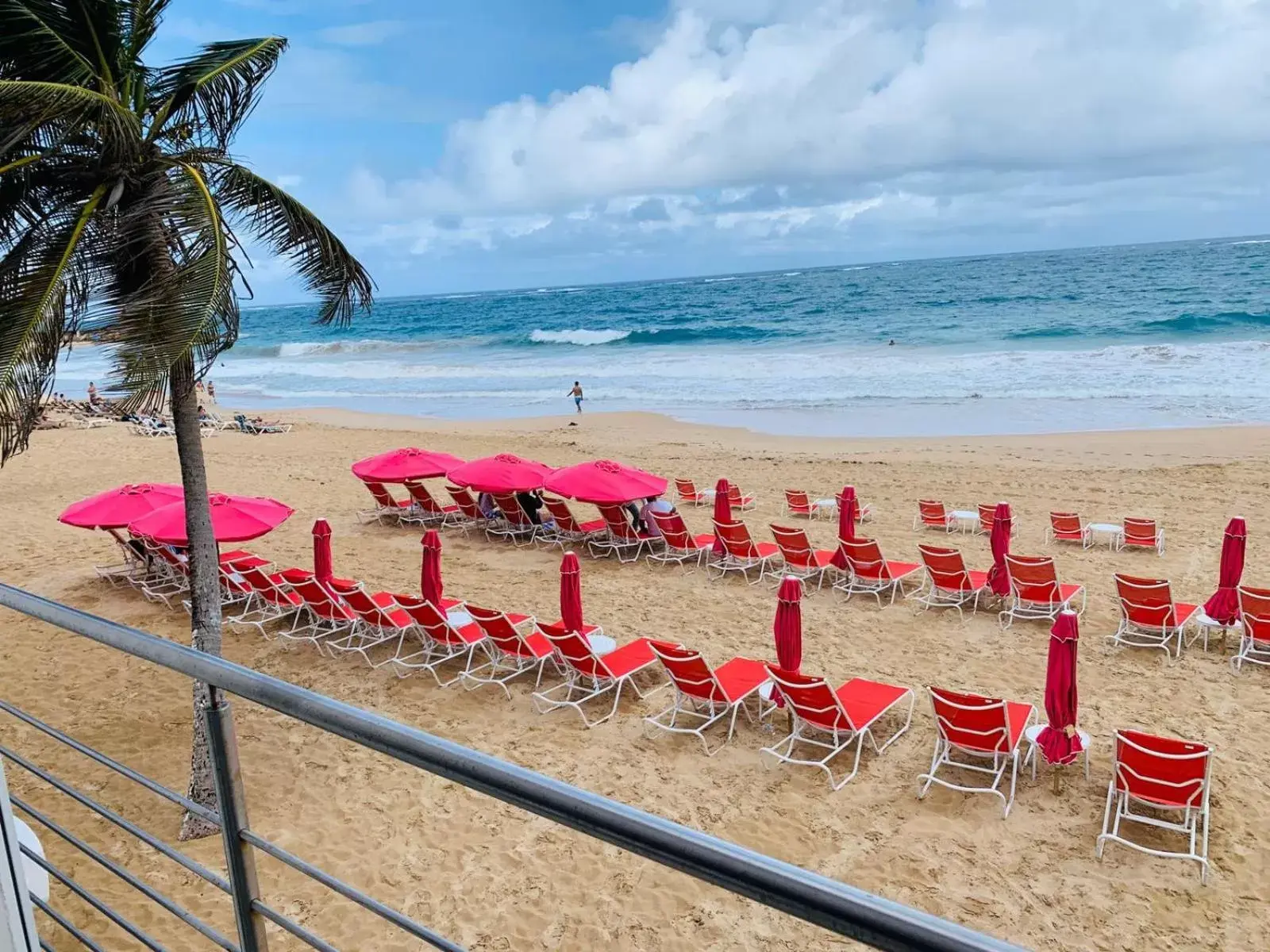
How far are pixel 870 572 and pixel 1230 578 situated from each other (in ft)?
10.8

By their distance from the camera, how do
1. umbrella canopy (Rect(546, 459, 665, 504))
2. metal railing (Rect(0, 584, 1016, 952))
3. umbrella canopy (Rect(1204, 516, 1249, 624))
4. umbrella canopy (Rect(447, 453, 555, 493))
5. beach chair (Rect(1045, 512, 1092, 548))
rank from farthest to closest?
umbrella canopy (Rect(447, 453, 555, 493)), beach chair (Rect(1045, 512, 1092, 548)), umbrella canopy (Rect(546, 459, 665, 504)), umbrella canopy (Rect(1204, 516, 1249, 624)), metal railing (Rect(0, 584, 1016, 952))

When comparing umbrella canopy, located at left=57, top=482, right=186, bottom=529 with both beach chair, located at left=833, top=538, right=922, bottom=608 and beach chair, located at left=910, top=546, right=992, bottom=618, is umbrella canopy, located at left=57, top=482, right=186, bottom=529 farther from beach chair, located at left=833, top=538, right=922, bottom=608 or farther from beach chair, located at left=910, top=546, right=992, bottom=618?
beach chair, located at left=910, top=546, right=992, bottom=618

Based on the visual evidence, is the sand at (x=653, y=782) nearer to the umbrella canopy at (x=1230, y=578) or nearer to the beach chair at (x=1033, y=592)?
the beach chair at (x=1033, y=592)

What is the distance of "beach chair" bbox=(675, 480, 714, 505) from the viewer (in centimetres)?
1457

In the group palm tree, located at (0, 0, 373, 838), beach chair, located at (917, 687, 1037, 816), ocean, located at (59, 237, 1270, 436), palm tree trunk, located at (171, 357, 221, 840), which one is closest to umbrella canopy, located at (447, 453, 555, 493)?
ocean, located at (59, 237, 1270, 436)

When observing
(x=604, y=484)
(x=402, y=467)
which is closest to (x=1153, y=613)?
(x=604, y=484)


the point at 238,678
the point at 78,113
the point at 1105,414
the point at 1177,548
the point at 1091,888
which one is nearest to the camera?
the point at 238,678

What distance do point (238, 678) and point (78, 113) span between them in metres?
4.68

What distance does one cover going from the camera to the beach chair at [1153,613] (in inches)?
316

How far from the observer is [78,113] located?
470cm

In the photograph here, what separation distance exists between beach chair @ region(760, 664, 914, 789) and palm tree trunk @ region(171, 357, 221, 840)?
3848mm

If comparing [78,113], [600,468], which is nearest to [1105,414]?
[600,468]

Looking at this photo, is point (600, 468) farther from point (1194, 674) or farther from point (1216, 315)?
point (1216, 315)

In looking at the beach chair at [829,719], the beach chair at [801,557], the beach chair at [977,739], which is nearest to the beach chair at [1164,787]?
the beach chair at [977,739]
